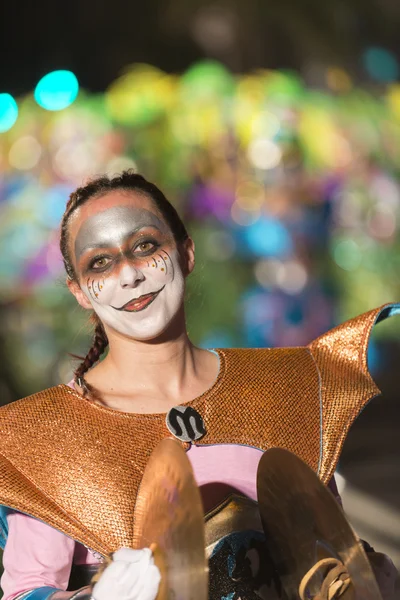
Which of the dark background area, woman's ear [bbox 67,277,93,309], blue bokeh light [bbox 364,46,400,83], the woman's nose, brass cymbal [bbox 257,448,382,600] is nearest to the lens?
brass cymbal [bbox 257,448,382,600]

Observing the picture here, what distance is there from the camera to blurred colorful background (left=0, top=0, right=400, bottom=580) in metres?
5.19

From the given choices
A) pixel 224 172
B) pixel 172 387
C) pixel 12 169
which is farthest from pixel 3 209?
pixel 172 387

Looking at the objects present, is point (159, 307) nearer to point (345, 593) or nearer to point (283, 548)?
point (283, 548)

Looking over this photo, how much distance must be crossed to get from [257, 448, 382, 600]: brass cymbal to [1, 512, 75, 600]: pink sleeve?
318mm

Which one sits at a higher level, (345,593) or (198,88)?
(345,593)

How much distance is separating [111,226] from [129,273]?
0.09 meters

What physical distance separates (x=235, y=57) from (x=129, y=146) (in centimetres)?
146

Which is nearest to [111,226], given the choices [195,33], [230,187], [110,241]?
[110,241]

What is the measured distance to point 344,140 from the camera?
20.0 ft

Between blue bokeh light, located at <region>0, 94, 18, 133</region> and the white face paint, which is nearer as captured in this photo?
the white face paint

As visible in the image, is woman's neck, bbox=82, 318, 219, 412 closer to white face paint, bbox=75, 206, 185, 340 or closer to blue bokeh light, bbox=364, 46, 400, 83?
white face paint, bbox=75, 206, 185, 340

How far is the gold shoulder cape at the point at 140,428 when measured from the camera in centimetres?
153

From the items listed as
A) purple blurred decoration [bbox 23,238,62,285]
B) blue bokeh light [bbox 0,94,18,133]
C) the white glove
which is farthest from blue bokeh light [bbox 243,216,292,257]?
the white glove

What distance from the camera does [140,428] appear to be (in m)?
1.62
